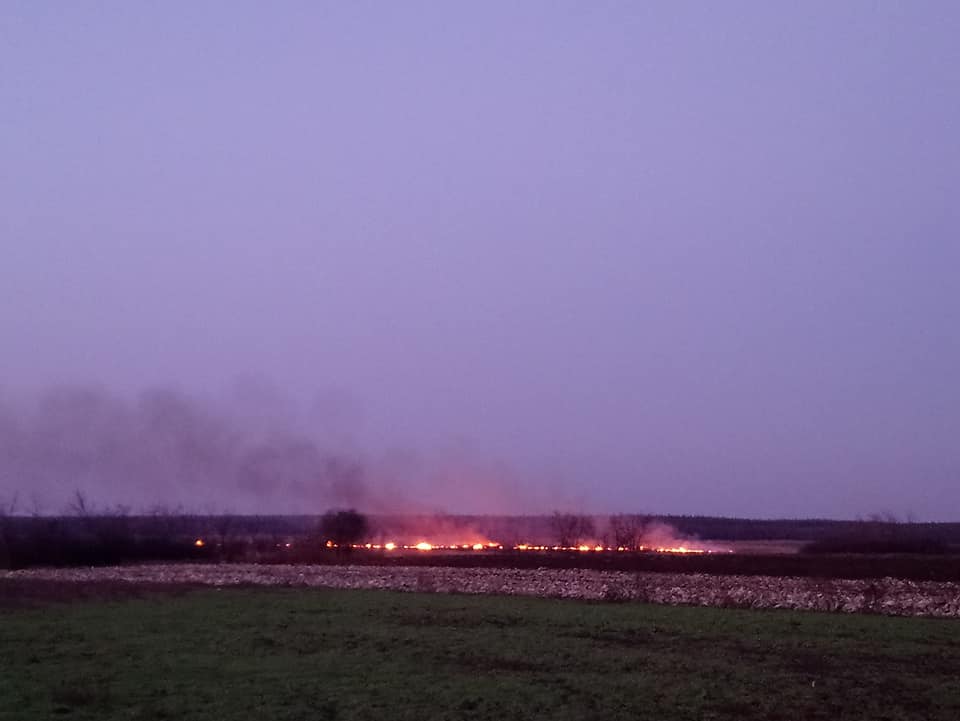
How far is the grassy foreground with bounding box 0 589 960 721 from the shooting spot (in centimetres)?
1647

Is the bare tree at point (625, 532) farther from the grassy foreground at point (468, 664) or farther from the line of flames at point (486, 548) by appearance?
the grassy foreground at point (468, 664)

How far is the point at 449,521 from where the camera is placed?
372ft

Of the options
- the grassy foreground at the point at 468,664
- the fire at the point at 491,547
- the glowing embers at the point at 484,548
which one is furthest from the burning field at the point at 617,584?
the glowing embers at the point at 484,548

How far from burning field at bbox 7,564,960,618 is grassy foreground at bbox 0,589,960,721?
336 cm

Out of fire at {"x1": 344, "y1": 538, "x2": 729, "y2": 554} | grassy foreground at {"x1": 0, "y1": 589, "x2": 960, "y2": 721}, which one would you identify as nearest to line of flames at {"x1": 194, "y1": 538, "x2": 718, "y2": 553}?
fire at {"x1": 344, "y1": 538, "x2": 729, "y2": 554}

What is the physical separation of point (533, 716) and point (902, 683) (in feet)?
25.2

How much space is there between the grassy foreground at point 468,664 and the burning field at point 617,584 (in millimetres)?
3365

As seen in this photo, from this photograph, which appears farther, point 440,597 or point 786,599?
point 440,597

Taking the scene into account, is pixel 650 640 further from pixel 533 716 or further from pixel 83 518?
pixel 83 518

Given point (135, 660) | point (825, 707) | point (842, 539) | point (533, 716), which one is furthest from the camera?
point (842, 539)

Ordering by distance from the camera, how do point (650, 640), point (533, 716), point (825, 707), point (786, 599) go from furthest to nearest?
point (786, 599), point (650, 640), point (825, 707), point (533, 716)

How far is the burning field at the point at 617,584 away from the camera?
34275mm

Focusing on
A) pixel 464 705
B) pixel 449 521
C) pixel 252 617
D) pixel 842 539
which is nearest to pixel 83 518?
pixel 449 521

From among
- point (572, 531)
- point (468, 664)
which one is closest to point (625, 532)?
point (572, 531)
